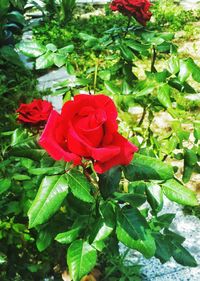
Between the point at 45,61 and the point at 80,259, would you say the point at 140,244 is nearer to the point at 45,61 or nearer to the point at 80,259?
the point at 80,259

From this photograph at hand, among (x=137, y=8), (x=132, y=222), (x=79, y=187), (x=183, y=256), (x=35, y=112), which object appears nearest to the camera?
(x=79, y=187)

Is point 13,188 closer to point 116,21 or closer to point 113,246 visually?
point 113,246

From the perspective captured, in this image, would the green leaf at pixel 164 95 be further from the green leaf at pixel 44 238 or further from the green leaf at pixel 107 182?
the green leaf at pixel 44 238

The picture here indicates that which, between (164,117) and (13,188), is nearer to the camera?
(13,188)

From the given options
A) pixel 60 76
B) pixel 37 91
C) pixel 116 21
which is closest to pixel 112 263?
pixel 37 91

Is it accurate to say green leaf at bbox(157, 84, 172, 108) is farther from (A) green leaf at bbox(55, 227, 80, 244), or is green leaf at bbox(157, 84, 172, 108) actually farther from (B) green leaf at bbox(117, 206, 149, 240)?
(A) green leaf at bbox(55, 227, 80, 244)

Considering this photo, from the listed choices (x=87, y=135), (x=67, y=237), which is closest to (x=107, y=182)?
(x=87, y=135)
